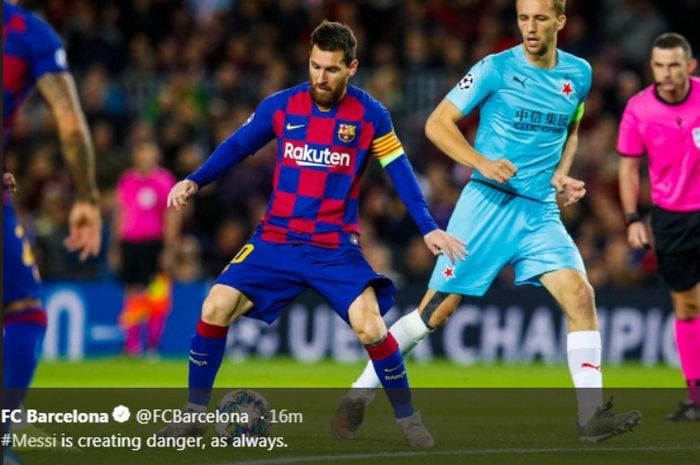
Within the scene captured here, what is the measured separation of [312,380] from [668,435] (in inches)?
201

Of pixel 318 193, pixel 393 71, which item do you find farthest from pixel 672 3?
pixel 318 193

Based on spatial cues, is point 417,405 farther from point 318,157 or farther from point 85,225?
point 85,225

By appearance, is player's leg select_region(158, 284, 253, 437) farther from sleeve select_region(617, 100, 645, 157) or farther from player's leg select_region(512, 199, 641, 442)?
sleeve select_region(617, 100, 645, 157)

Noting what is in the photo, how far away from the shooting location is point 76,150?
253 inches

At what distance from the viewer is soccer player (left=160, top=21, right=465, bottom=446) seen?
784 centimetres

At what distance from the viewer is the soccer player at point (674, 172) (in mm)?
9938

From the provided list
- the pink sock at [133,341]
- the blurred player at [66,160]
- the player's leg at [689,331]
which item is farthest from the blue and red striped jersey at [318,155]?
the pink sock at [133,341]

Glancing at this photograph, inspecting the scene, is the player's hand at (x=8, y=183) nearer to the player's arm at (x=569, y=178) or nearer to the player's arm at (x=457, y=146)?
the player's arm at (x=457, y=146)

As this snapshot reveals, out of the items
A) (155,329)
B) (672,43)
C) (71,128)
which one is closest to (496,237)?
(672,43)

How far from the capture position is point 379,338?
780 centimetres

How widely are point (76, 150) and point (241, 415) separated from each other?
1838mm

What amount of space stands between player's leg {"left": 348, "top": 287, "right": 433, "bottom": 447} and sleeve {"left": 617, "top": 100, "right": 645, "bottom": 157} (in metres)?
2.91

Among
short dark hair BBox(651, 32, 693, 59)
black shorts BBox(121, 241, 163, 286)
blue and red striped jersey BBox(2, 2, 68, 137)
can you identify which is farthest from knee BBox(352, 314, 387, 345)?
black shorts BBox(121, 241, 163, 286)
